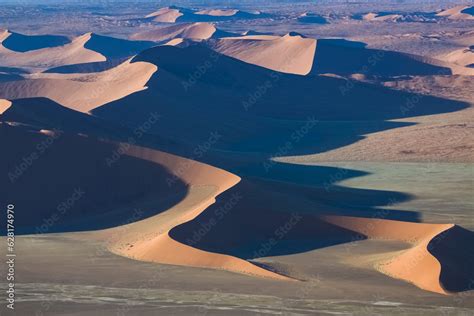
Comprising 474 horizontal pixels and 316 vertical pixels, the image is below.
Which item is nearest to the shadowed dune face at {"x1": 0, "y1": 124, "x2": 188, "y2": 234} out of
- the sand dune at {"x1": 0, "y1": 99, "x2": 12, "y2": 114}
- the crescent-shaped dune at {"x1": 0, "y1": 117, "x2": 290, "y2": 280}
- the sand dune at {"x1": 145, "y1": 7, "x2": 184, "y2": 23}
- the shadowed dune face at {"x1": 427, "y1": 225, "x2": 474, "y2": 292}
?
the crescent-shaped dune at {"x1": 0, "y1": 117, "x2": 290, "y2": 280}

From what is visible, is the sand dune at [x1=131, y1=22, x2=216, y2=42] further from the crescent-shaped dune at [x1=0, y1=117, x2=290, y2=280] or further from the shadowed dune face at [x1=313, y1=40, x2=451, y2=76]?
the crescent-shaped dune at [x1=0, y1=117, x2=290, y2=280]

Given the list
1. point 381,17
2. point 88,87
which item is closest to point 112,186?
point 88,87

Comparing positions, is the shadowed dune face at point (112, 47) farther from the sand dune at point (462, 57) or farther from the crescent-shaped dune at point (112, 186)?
the crescent-shaped dune at point (112, 186)

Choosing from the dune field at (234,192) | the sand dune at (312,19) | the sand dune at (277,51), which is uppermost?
the dune field at (234,192)

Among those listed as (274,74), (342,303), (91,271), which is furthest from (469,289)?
(274,74)

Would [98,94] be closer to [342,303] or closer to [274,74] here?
[274,74]

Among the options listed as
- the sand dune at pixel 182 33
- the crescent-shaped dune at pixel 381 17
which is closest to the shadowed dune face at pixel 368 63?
the sand dune at pixel 182 33
